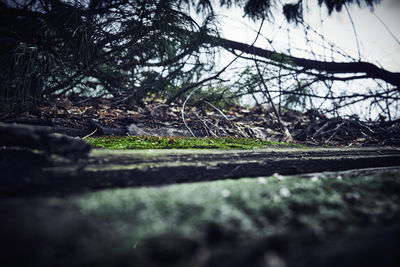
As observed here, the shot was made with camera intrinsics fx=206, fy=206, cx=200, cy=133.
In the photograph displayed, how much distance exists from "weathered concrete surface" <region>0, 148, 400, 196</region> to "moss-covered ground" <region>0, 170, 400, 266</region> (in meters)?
0.09

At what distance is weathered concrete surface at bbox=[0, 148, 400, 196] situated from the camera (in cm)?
55

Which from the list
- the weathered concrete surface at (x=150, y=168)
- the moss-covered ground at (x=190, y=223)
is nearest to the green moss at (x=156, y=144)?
the weathered concrete surface at (x=150, y=168)

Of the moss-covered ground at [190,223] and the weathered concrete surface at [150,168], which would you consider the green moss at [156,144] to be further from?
the moss-covered ground at [190,223]

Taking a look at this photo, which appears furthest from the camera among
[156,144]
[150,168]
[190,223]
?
[156,144]

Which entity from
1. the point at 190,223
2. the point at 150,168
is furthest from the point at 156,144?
the point at 190,223

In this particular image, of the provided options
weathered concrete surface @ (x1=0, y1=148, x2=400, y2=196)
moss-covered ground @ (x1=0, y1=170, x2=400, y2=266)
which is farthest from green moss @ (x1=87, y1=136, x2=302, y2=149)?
moss-covered ground @ (x1=0, y1=170, x2=400, y2=266)

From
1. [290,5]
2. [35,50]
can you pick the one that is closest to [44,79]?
[35,50]

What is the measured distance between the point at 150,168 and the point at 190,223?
0.31 metres

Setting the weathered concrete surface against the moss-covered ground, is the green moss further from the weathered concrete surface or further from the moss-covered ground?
the moss-covered ground

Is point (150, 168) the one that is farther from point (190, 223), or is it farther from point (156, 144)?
point (156, 144)

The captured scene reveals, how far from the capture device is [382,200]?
19.8 inches

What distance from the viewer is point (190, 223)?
1.28 ft

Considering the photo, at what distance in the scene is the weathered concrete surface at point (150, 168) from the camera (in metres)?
0.55

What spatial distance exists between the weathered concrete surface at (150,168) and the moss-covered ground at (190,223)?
0.28ft
